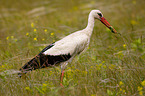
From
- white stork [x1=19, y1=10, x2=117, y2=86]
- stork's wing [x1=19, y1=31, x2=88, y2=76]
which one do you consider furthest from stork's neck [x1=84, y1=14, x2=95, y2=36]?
stork's wing [x1=19, y1=31, x2=88, y2=76]

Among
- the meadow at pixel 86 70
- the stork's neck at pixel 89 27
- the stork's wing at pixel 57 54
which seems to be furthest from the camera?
the stork's neck at pixel 89 27

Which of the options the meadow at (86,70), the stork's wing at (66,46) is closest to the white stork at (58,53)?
the stork's wing at (66,46)

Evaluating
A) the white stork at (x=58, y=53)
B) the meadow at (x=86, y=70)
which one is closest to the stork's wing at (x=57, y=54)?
the white stork at (x=58, y=53)

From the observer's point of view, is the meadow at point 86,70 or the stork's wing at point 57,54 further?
the stork's wing at point 57,54

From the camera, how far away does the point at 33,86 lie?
149 inches

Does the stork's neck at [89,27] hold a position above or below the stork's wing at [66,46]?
above

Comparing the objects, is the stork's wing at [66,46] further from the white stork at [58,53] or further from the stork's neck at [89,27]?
the stork's neck at [89,27]

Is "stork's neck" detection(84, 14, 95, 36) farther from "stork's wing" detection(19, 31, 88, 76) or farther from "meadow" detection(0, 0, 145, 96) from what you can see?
"meadow" detection(0, 0, 145, 96)

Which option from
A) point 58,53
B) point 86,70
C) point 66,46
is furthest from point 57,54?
point 86,70

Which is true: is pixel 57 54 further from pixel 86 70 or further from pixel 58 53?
→ pixel 86 70

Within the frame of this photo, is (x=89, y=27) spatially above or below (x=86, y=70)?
above

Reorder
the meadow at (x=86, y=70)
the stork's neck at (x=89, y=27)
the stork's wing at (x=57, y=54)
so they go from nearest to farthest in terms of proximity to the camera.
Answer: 1. the meadow at (x=86, y=70)
2. the stork's wing at (x=57, y=54)
3. the stork's neck at (x=89, y=27)

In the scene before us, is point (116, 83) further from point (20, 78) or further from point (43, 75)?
point (20, 78)

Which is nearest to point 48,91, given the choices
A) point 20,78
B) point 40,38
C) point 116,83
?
point 20,78
